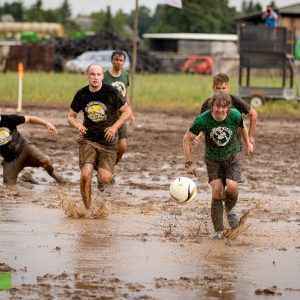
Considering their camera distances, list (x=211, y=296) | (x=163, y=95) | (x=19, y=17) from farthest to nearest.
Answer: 1. (x=19, y=17)
2. (x=163, y=95)
3. (x=211, y=296)

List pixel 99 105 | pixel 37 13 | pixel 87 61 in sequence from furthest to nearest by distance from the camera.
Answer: pixel 37 13, pixel 87 61, pixel 99 105

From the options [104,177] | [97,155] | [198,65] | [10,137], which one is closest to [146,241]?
[104,177]

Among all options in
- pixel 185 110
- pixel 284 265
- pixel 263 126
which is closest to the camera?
pixel 284 265

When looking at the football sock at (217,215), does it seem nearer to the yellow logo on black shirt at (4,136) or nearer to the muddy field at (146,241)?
the muddy field at (146,241)

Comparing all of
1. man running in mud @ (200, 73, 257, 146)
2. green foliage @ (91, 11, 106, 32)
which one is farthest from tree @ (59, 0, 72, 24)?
man running in mud @ (200, 73, 257, 146)

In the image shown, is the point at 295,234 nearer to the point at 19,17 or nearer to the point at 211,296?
the point at 211,296

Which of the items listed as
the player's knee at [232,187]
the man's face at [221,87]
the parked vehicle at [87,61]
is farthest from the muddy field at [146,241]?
the parked vehicle at [87,61]

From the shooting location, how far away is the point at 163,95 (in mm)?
36031

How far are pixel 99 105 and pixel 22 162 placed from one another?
2959mm

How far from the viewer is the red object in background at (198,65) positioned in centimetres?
6419

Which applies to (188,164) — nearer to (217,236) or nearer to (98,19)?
(217,236)

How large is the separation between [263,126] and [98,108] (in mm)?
13847

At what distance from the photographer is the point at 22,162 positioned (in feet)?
52.5

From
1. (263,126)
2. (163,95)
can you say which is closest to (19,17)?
(163,95)
